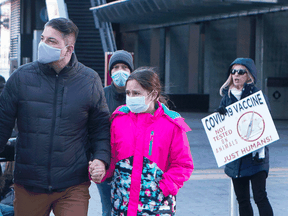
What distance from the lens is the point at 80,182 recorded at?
9.31 feet

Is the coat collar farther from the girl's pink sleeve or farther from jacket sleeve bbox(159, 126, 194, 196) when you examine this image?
jacket sleeve bbox(159, 126, 194, 196)

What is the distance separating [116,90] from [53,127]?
123 centimetres

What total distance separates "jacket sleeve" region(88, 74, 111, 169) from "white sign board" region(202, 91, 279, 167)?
60.5 inches

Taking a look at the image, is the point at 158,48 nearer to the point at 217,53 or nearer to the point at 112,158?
the point at 217,53

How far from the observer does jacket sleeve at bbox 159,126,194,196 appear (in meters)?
2.70

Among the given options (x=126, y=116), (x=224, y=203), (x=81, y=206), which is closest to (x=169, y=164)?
(x=126, y=116)

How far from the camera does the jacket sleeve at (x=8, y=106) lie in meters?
2.77

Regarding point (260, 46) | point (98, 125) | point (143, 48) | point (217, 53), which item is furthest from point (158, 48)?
point (98, 125)

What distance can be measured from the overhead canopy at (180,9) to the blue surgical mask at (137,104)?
1327 centimetres

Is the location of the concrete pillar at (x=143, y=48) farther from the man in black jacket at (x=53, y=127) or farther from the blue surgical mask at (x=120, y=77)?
the man in black jacket at (x=53, y=127)

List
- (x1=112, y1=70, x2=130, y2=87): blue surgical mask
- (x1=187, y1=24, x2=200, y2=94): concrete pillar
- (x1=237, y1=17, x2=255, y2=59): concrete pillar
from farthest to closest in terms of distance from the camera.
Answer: (x1=187, y1=24, x2=200, y2=94): concrete pillar < (x1=237, y1=17, x2=255, y2=59): concrete pillar < (x1=112, y1=70, x2=130, y2=87): blue surgical mask

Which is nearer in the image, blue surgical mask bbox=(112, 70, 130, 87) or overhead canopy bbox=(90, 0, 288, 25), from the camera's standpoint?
blue surgical mask bbox=(112, 70, 130, 87)

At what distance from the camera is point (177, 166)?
2.76 meters

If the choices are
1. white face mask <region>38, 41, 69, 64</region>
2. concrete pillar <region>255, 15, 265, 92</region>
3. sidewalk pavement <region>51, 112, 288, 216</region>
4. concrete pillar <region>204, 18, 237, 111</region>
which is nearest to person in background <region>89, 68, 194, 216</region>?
white face mask <region>38, 41, 69, 64</region>
